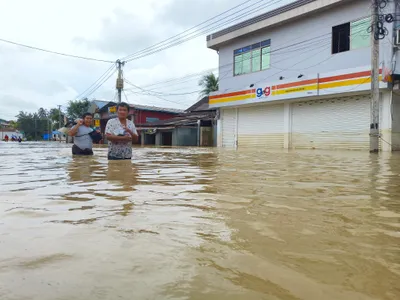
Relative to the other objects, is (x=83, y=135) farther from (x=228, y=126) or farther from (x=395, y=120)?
(x=228, y=126)

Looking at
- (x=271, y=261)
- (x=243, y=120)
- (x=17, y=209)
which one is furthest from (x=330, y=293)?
(x=243, y=120)

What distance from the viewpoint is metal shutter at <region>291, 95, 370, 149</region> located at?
620 inches

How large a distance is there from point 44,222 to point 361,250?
1972mm

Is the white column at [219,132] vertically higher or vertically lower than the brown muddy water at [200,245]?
higher

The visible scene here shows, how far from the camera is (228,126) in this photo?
23234 millimetres

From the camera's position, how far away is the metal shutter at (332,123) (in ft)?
51.7

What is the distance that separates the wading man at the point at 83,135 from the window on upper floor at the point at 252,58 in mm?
13817

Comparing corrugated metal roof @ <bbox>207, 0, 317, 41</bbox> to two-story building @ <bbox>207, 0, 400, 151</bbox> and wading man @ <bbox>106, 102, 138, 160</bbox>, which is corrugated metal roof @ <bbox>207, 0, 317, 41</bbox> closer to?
two-story building @ <bbox>207, 0, 400, 151</bbox>

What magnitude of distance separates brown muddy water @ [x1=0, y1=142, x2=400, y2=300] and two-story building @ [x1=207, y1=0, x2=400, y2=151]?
13.2m

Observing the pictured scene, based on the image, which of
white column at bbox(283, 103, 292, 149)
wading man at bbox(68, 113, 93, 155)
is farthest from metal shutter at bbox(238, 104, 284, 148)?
wading man at bbox(68, 113, 93, 155)

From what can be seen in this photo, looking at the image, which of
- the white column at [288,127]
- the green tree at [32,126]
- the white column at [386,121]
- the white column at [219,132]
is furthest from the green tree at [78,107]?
the white column at [386,121]

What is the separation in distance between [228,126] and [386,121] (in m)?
10.5

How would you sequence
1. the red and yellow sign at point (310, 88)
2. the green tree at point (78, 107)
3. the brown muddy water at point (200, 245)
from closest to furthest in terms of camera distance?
the brown muddy water at point (200, 245) < the red and yellow sign at point (310, 88) < the green tree at point (78, 107)

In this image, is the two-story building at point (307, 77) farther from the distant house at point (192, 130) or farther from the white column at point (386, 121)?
the distant house at point (192, 130)
